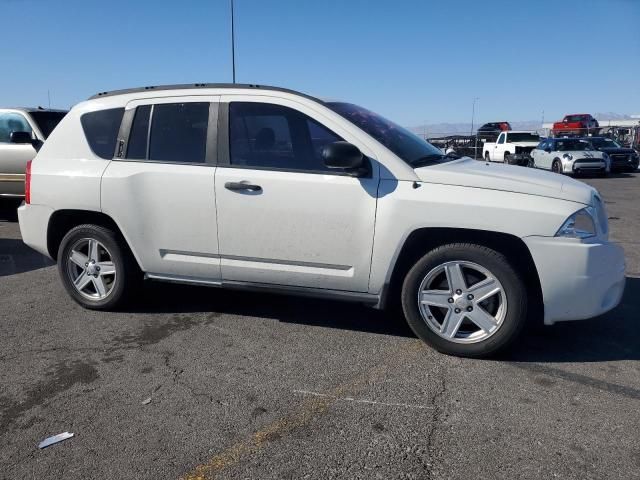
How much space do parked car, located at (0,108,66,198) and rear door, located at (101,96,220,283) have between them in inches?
192

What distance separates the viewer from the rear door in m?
4.26

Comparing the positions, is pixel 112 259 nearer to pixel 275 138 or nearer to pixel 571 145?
pixel 275 138

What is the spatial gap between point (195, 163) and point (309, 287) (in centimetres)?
129

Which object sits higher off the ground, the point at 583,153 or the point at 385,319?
the point at 583,153

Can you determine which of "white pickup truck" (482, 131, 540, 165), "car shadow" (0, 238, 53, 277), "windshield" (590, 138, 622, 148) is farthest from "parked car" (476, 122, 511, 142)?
"car shadow" (0, 238, 53, 277)

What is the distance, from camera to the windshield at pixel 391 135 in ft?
13.4

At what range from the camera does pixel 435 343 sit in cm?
386

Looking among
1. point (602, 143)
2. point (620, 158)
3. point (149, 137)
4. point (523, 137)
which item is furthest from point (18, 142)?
point (523, 137)

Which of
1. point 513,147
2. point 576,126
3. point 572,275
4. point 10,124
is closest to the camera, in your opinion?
point 572,275

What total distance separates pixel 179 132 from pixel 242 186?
789 millimetres

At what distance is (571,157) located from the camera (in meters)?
20.9

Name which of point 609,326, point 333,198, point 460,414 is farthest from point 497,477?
point 609,326

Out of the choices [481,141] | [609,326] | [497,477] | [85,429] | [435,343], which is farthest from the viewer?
[481,141]

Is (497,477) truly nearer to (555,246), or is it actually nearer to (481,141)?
(555,246)
